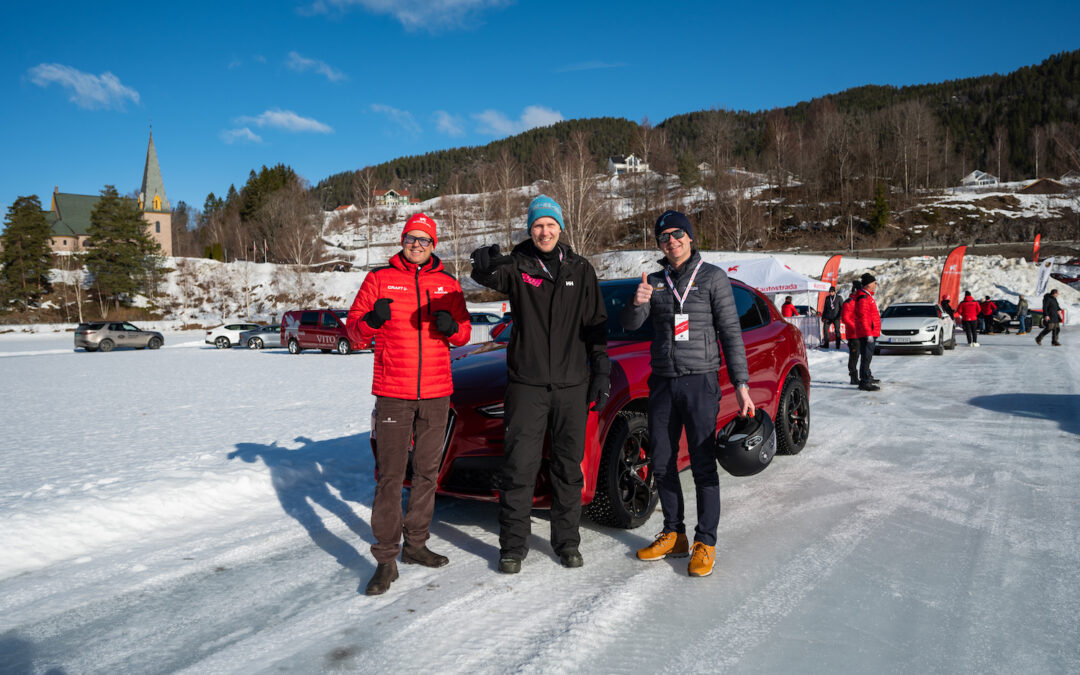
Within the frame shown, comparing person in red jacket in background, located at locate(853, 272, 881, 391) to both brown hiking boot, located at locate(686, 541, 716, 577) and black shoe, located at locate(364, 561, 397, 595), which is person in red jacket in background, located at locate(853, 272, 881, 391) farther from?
black shoe, located at locate(364, 561, 397, 595)

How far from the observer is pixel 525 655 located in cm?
267

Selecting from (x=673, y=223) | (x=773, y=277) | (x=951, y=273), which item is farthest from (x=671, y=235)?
(x=951, y=273)

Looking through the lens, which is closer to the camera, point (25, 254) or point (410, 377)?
point (410, 377)

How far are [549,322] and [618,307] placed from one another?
1.67 meters

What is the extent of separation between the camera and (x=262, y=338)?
31.8 meters

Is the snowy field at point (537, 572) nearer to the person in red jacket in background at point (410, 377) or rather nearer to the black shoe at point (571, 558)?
the black shoe at point (571, 558)

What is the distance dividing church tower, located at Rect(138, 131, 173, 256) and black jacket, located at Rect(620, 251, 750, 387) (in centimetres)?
9593

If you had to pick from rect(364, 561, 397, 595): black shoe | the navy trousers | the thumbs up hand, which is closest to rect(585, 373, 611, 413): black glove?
the navy trousers

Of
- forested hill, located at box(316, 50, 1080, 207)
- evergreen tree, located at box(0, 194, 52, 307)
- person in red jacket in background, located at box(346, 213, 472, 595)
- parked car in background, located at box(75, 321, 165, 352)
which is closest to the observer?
person in red jacket in background, located at box(346, 213, 472, 595)

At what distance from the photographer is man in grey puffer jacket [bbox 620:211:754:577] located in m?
3.63

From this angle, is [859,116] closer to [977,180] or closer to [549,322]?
[977,180]

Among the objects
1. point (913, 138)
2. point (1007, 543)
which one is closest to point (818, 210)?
point (913, 138)

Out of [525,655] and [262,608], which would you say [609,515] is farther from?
[262,608]

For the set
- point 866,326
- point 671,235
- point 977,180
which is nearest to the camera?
point 671,235
